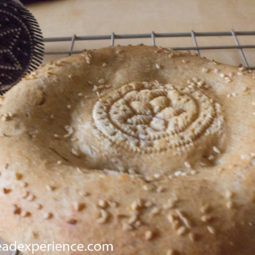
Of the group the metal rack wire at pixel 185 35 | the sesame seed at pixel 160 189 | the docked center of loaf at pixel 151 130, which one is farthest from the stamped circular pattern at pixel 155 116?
the metal rack wire at pixel 185 35

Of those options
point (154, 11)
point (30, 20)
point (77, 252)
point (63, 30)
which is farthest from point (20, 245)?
point (154, 11)

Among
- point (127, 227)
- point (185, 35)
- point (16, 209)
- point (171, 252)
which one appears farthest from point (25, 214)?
point (185, 35)

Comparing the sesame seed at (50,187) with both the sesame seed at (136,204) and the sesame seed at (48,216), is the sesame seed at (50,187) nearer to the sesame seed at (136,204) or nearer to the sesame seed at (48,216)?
the sesame seed at (48,216)

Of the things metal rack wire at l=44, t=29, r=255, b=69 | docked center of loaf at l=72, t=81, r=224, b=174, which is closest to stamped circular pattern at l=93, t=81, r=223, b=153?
docked center of loaf at l=72, t=81, r=224, b=174

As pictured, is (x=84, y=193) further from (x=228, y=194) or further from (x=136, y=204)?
(x=228, y=194)

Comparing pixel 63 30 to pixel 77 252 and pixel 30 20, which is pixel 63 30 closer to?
pixel 30 20

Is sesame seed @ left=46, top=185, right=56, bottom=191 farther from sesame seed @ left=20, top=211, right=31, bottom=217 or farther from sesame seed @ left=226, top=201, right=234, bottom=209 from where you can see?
sesame seed @ left=226, top=201, right=234, bottom=209

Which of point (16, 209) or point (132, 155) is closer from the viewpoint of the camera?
point (16, 209)

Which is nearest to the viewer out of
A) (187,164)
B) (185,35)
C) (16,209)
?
(16,209)
